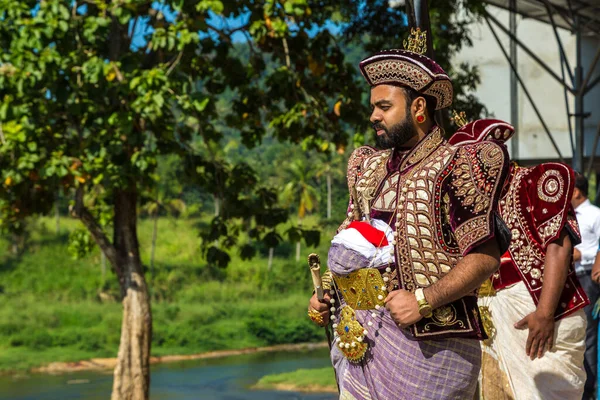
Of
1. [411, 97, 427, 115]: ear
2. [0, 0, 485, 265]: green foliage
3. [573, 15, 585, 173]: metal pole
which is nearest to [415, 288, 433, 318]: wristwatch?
[411, 97, 427, 115]: ear

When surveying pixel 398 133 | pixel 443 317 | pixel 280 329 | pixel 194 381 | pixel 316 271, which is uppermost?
pixel 398 133

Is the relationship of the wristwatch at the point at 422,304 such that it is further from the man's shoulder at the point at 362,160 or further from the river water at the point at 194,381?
the river water at the point at 194,381

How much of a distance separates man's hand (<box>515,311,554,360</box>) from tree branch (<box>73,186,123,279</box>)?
7254 mm

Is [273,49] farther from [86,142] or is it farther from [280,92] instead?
[86,142]

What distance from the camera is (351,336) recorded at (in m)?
3.54

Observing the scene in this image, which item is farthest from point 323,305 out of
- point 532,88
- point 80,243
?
point 532,88

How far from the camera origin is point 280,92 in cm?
1148

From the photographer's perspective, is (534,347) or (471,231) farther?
(534,347)

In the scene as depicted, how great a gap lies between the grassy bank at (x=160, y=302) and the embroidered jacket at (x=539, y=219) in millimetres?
35413

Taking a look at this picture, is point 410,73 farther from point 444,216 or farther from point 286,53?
point 286,53

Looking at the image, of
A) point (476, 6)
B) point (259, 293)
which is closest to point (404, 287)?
point (476, 6)

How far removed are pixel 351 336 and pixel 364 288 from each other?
176 mm

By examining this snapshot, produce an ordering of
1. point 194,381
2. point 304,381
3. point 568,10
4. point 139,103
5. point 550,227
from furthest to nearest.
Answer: point 194,381 → point 304,381 → point 568,10 → point 139,103 → point 550,227

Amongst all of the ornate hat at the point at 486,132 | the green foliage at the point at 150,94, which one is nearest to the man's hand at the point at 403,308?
the ornate hat at the point at 486,132
